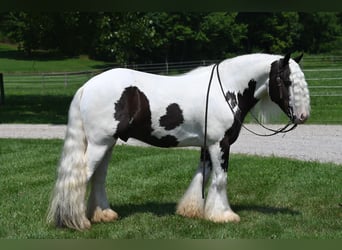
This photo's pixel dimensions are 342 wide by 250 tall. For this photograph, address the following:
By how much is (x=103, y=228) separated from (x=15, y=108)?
47.4ft

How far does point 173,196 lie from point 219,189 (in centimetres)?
139

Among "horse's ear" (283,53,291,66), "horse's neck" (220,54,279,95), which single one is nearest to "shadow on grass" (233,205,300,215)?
"horse's neck" (220,54,279,95)

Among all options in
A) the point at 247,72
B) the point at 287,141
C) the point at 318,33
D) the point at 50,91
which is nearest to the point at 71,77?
the point at 50,91

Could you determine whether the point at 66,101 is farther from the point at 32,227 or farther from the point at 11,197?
the point at 32,227

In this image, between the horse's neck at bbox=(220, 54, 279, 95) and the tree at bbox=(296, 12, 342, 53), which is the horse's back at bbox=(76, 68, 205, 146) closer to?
the horse's neck at bbox=(220, 54, 279, 95)

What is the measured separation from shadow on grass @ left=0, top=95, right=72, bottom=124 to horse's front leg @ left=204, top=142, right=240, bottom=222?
10281 millimetres

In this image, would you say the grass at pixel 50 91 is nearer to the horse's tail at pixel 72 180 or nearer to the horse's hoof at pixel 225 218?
the horse's tail at pixel 72 180

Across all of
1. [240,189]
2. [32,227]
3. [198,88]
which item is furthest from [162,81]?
[240,189]

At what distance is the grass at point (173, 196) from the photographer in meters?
4.77

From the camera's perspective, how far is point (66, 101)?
806 inches

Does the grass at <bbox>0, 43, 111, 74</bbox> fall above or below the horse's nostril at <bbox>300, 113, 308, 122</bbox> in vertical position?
below

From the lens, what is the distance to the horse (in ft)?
15.5

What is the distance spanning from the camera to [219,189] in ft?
16.6

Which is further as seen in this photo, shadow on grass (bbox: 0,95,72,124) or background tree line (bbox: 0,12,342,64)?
background tree line (bbox: 0,12,342,64)
